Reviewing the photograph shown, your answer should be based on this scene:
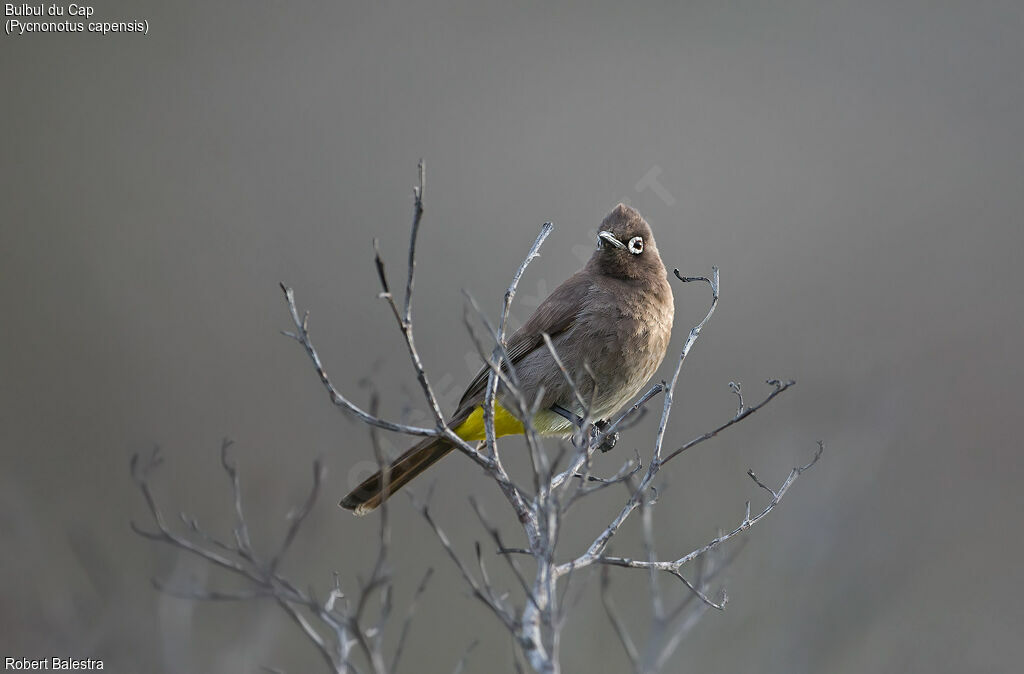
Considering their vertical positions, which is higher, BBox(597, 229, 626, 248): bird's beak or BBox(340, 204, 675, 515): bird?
BBox(597, 229, 626, 248): bird's beak

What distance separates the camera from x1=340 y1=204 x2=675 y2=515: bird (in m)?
5.83

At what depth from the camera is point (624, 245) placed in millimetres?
6125

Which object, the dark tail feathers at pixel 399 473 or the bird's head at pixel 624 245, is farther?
the bird's head at pixel 624 245

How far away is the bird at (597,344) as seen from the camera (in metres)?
5.83

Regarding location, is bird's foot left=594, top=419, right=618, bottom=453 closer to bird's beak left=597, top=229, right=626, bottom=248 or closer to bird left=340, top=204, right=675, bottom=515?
bird left=340, top=204, right=675, bottom=515

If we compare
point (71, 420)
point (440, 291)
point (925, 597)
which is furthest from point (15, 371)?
point (925, 597)

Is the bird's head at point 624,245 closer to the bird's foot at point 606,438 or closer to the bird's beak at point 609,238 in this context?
the bird's beak at point 609,238

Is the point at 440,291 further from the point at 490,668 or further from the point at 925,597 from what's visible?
the point at 925,597

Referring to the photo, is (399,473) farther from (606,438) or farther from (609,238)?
(609,238)

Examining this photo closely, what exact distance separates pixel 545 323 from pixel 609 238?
659mm

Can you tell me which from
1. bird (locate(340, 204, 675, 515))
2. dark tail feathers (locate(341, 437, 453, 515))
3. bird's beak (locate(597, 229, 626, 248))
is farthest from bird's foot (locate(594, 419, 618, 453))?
bird's beak (locate(597, 229, 626, 248))

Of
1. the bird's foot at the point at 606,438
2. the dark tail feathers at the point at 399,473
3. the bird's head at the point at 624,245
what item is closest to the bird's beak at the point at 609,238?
the bird's head at the point at 624,245

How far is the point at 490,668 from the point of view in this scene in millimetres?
11000

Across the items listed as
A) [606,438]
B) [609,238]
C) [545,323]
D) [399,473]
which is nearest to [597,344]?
[545,323]
